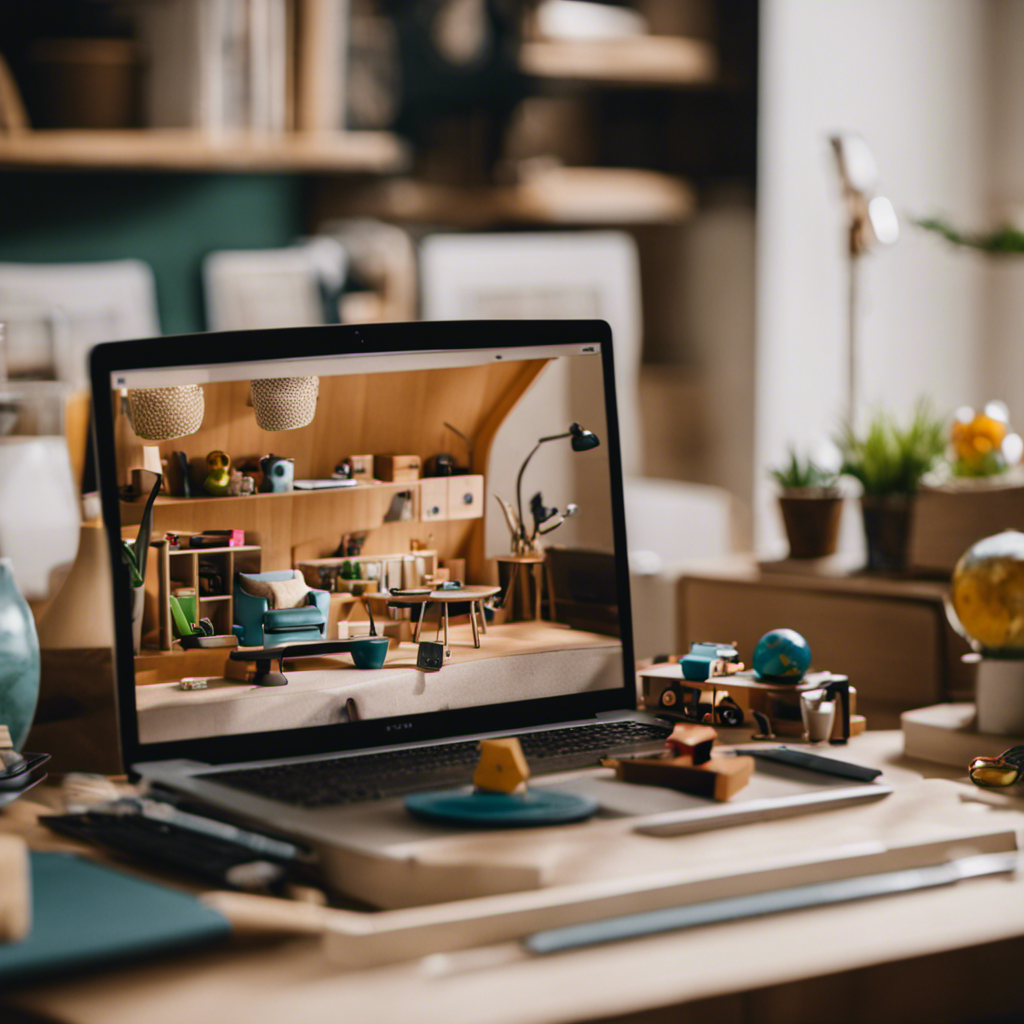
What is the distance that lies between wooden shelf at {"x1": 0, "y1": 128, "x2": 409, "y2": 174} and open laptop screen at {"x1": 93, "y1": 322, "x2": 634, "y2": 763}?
5.75ft

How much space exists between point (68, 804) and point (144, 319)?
172cm

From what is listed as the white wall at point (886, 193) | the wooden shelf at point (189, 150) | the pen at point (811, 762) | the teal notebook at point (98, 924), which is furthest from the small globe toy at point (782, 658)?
the white wall at point (886, 193)

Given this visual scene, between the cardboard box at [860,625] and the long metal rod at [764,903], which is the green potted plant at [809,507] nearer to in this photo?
the cardboard box at [860,625]

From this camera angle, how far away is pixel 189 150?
102 inches

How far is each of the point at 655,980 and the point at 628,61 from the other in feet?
9.17

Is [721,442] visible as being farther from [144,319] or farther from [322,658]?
[322,658]

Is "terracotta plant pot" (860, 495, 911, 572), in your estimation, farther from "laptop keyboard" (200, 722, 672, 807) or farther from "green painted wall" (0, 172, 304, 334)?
"green painted wall" (0, 172, 304, 334)

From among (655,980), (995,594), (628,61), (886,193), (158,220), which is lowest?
(655,980)

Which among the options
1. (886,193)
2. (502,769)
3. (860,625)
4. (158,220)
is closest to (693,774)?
(502,769)

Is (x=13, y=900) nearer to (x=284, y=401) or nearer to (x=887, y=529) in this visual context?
(x=284, y=401)

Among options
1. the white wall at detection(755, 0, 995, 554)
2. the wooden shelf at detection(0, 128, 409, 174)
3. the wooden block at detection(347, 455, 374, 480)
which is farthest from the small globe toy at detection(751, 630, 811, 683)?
the white wall at detection(755, 0, 995, 554)

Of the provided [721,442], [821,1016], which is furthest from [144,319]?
[821,1016]

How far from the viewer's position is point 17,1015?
60 cm

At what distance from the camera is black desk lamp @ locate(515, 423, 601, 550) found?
102cm
